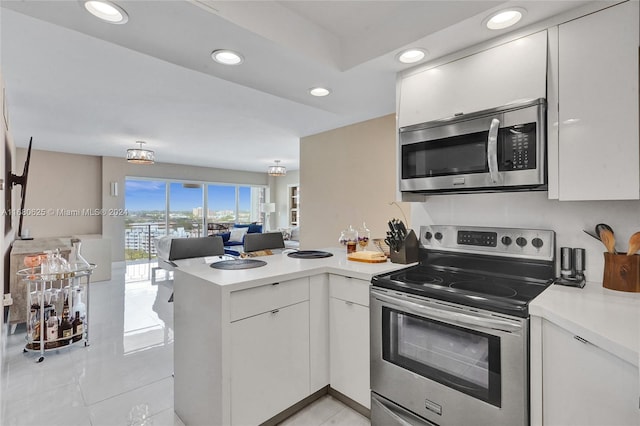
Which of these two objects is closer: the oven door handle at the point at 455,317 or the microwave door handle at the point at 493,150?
the oven door handle at the point at 455,317

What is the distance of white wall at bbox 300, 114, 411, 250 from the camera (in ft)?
11.9

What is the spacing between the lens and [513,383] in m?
1.24

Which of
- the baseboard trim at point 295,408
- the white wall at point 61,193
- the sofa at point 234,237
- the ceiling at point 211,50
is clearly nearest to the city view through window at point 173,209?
the white wall at point 61,193

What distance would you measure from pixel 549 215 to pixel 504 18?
1.02m

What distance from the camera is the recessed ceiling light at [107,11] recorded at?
4.36ft

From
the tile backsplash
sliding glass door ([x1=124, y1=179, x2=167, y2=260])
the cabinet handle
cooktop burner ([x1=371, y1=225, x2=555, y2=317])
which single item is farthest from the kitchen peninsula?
sliding glass door ([x1=124, y1=179, x2=167, y2=260])

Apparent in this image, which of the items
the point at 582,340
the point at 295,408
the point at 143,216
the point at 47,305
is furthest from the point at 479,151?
the point at 143,216

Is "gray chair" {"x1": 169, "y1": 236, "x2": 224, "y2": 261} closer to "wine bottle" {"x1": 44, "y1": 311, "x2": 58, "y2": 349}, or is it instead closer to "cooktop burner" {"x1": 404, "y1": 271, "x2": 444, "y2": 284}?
"wine bottle" {"x1": 44, "y1": 311, "x2": 58, "y2": 349}

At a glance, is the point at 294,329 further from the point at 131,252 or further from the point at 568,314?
the point at 131,252

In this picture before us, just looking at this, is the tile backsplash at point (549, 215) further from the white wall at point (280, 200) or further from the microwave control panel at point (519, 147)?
the white wall at point (280, 200)

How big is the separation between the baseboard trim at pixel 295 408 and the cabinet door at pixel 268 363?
1.7 inches

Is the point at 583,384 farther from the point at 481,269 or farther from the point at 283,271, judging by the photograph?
the point at 283,271

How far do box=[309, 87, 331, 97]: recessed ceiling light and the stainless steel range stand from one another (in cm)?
138

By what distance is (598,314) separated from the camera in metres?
1.10
